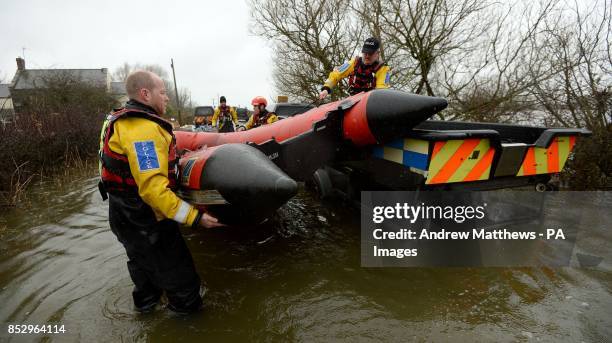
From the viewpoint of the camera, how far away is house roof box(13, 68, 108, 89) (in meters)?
17.8

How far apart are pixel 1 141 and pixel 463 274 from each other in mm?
7189

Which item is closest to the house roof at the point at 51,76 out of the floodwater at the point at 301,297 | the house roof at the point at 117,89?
the house roof at the point at 117,89

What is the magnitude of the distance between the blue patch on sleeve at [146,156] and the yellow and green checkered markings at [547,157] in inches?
121

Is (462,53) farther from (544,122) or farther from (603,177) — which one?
(603,177)

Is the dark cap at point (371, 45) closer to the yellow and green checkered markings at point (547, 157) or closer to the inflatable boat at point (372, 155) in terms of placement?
the inflatable boat at point (372, 155)

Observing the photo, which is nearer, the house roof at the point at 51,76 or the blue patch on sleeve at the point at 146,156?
the blue patch on sleeve at the point at 146,156

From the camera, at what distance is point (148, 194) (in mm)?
1927

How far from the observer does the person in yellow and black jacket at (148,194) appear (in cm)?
194

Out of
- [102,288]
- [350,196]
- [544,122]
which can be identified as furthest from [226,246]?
[544,122]

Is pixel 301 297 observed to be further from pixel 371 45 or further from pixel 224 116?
pixel 224 116

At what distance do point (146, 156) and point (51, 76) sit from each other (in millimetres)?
21148

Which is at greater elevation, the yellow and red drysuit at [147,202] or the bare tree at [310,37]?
the bare tree at [310,37]

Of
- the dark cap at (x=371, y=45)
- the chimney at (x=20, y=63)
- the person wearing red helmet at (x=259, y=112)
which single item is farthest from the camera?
the chimney at (x=20, y=63)

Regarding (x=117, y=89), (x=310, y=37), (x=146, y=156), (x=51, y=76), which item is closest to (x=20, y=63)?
(x=117, y=89)
